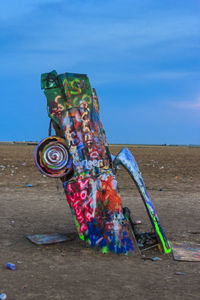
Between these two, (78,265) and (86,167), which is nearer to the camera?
(78,265)

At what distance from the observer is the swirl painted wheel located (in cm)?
588

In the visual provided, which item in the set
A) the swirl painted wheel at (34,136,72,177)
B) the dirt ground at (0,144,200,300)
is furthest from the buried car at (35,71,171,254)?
the dirt ground at (0,144,200,300)

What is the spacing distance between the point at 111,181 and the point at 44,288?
6.80 ft

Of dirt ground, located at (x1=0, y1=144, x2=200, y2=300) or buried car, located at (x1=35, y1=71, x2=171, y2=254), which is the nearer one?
dirt ground, located at (x1=0, y1=144, x2=200, y2=300)

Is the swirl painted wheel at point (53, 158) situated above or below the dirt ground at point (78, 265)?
above

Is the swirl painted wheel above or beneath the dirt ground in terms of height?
above

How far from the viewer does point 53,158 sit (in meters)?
5.90

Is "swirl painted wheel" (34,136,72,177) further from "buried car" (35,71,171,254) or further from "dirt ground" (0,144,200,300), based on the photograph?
"dirt ground" (0,144,200,300)

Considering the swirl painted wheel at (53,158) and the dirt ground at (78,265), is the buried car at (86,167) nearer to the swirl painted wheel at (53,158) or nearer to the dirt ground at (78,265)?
the swirl painted wheel at (53,158)

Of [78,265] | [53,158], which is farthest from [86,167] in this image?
[78,265]

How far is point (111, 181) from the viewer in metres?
5.87

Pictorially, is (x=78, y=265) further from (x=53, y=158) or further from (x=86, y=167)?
(x=53, y=158)

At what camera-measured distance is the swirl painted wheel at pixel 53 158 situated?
19.3 ft

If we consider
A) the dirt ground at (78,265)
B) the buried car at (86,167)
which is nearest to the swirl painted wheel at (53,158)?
the buried car at (86,167)
